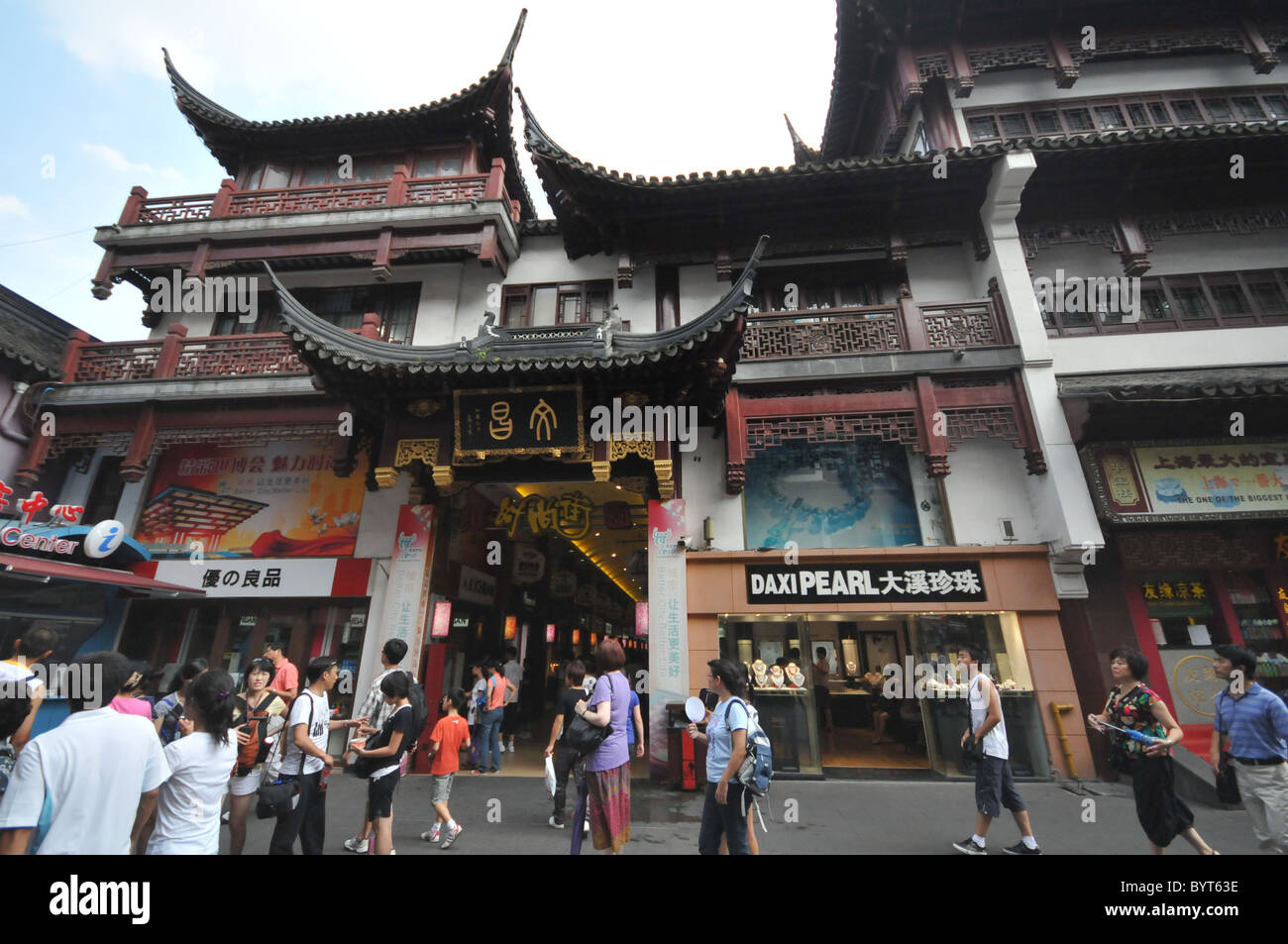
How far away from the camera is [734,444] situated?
9.00m

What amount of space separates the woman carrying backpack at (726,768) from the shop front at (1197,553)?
23.9 ft

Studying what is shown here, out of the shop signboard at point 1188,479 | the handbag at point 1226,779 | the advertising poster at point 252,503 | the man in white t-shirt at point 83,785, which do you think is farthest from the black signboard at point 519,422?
the shop signboard at point 1188,479

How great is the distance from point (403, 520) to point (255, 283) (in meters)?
6.45

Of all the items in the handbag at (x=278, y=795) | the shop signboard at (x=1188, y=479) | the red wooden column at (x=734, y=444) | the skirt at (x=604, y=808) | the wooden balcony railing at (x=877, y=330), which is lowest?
the skirt at (x=604, y=808)

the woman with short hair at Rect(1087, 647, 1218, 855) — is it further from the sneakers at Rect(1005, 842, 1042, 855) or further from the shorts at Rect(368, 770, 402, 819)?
the shorts at Rect(368, 770, 402, 819)

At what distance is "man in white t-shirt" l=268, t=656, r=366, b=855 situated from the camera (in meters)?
4.14

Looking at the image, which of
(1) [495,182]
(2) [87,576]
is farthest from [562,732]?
(1) [495,182]

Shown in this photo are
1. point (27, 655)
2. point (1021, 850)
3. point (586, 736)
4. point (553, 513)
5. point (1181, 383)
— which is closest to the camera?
point (27, 655)

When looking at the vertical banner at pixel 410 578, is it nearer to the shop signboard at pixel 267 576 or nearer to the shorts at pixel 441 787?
the shop signboard at pixel 267 576

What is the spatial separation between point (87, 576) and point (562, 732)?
8246 mm

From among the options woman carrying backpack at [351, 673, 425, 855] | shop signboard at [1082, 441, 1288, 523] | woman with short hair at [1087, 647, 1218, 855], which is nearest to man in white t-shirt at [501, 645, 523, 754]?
woman carrying backpack at [351, 673, 425, 855]

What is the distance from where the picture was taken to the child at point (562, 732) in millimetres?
5332

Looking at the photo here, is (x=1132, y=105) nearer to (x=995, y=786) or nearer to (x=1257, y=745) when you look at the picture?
(x=1257, y=745)

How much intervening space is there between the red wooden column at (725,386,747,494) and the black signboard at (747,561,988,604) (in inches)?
56.9
